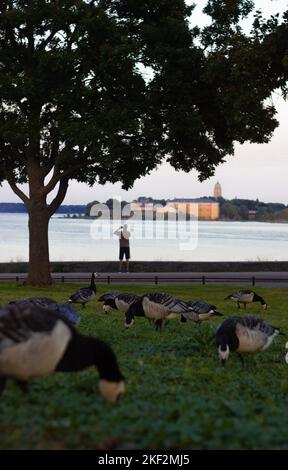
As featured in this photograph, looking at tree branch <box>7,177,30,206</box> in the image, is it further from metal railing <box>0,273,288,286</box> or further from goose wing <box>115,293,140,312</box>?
goose wing <box>115,293,140,312</box>

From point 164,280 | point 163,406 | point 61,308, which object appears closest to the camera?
point 163,406

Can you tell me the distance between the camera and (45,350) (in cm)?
898

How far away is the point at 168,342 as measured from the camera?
18781 millimetres

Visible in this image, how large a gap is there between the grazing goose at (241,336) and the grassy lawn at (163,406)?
18.8 inches

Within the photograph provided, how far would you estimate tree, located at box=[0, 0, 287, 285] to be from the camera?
33.9 metres

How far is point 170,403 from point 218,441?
88.8 inches

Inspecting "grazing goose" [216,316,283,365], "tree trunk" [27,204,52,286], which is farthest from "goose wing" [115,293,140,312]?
"tree trunk" [27,204,52,286]

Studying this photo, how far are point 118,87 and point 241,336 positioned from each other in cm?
2496

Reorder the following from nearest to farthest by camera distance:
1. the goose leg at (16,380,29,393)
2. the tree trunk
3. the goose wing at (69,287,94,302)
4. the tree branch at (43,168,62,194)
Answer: the goose leg at (16,380,29,393) → the goose wing at (69,287,94,302) → the tree branch at (43,168,62,194) → the tree trunk

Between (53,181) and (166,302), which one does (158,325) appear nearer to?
(166,302)

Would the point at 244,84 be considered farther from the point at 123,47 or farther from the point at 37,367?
the point at 37,367

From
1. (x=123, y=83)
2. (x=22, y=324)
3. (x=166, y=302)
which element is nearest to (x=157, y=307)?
(x=166, y=302)

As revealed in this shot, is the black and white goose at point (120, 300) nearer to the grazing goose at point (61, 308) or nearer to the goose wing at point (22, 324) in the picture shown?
the grazing goose at point (61, 308)

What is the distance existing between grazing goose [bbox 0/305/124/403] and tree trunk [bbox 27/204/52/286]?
96.2 feet
